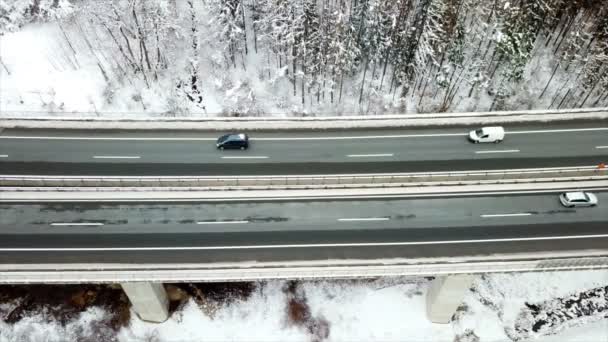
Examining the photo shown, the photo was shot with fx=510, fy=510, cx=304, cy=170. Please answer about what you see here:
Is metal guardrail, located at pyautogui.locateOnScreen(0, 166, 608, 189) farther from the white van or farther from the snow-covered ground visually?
the snow-covered ground

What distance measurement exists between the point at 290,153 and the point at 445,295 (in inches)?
671

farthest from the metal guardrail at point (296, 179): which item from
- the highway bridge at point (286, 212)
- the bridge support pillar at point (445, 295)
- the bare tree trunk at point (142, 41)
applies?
the bare tree trunk at point (142, 41)

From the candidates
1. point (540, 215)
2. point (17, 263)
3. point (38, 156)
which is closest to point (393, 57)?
point (540, 215)

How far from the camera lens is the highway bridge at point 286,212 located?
3488cm

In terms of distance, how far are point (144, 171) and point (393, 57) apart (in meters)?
27.8

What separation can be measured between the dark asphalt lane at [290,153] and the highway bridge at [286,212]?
4.3 inches

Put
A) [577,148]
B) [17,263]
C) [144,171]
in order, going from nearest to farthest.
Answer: [17,263] < [144,171] < [577,148]

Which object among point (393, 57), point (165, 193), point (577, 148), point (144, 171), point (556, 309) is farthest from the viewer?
point (393, 57)

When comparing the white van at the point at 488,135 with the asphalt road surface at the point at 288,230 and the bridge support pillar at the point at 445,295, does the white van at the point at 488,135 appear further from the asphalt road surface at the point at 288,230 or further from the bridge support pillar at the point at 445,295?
the bridge support pillar at the point at 445,295

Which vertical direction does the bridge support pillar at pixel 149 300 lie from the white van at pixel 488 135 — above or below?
below

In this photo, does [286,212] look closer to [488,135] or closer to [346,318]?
[346,318]

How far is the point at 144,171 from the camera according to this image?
40.1 metres

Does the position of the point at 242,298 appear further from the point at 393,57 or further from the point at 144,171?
the point at 393,57

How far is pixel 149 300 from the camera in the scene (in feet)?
133
